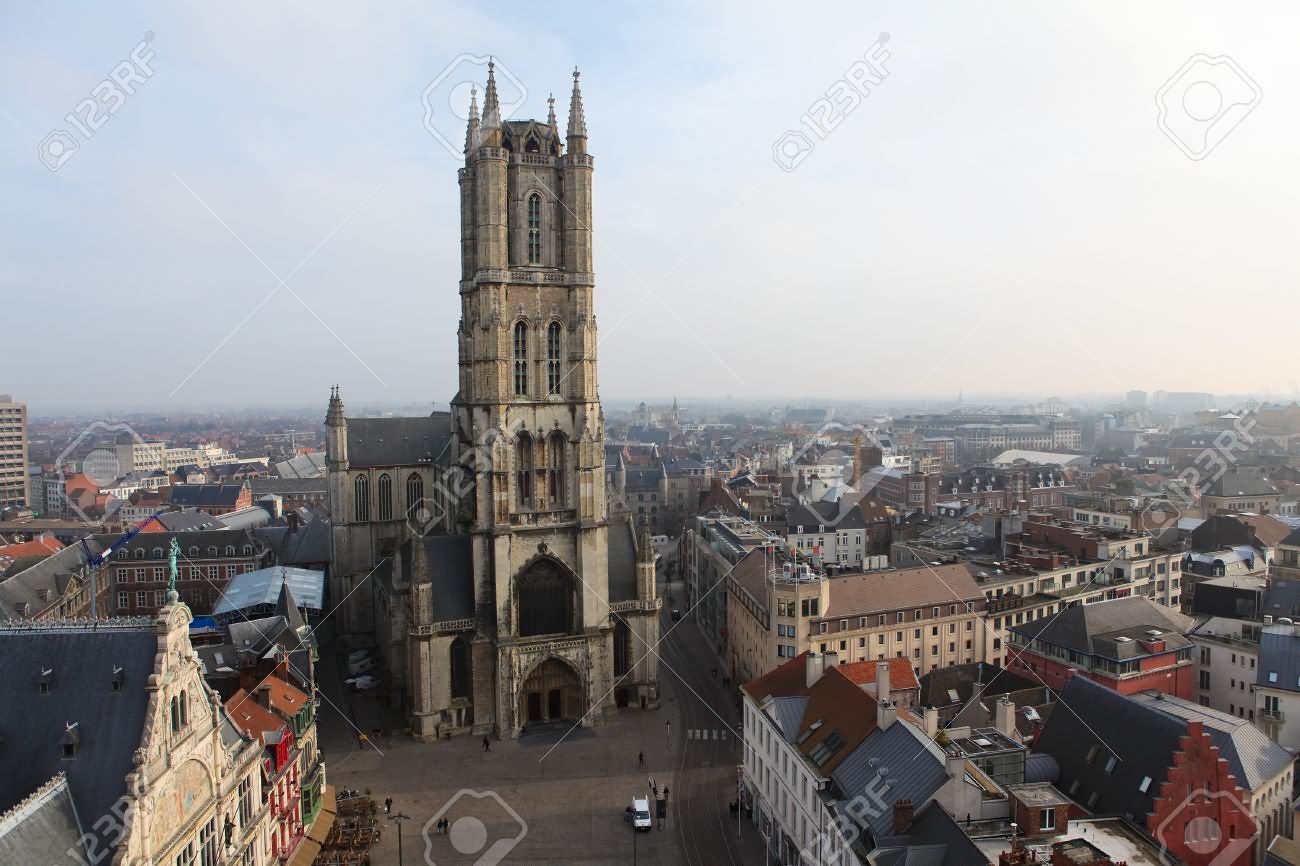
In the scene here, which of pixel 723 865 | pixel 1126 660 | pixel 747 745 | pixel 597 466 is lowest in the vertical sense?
pixel 723 865

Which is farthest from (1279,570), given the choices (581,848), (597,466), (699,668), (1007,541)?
(581,848)

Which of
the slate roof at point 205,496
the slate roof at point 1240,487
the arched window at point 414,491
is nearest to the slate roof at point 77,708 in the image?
the arched window at point 414,491

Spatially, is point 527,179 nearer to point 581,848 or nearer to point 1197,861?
point 581,848

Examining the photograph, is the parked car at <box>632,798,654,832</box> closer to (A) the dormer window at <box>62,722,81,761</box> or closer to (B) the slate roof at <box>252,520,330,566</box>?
(A) the dormer window at <box>62,722,81,761</box>

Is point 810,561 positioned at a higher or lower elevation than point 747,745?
higher

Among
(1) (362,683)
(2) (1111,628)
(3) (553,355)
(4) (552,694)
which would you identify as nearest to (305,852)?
(4) (552,694)

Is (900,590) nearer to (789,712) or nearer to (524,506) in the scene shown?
(789,712)

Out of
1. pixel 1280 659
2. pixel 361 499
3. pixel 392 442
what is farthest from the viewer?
pixel 392 442
